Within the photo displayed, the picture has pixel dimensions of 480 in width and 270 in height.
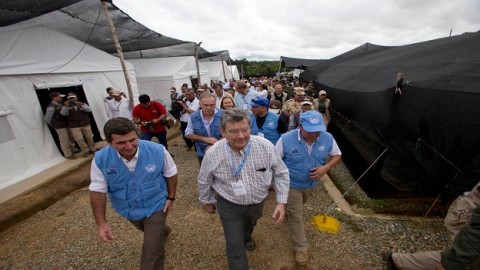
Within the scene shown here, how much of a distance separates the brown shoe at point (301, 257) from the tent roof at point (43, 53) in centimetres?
687

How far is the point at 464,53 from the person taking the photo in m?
3.41

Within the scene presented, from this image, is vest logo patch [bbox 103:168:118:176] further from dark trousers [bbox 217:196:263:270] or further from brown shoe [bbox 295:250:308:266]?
brown shoe [bbox 295:250:308:266]

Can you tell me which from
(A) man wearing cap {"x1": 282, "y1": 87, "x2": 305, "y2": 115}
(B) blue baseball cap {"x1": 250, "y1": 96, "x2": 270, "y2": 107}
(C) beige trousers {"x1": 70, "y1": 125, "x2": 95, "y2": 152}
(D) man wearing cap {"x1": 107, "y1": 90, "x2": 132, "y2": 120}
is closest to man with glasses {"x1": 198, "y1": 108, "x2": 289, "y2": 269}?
(B) blue baseball cap {"x1": 250, "y1": 96, "x2": 270, "y2": 107}

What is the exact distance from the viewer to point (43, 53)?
236 inches

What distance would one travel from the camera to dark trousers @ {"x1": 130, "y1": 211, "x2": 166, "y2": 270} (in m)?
2.09

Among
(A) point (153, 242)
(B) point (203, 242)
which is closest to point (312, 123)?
(A) point (153, 242)

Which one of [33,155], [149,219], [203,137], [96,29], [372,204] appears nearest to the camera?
[149,219]

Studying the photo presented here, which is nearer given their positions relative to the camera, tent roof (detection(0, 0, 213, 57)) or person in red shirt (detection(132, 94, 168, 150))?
tent roof (detection(0, 0, 213, 57))

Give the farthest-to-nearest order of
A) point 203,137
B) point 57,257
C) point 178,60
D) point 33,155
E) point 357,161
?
point 178,60, point 33,155, point 357,161, point 203,137, point 57,257

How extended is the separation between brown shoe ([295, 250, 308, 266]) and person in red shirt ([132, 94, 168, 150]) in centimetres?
380

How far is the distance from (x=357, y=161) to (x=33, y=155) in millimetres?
7676

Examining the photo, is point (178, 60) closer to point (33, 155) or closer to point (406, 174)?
point (33, 155)

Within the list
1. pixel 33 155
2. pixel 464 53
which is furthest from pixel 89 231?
A: pixel 464 53

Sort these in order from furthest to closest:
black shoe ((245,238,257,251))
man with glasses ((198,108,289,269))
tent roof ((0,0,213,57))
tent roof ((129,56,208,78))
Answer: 1. tent roof ((129,56,208,78))
2. tent roof ((0,0,213,57))
3. black shoe ((245,238,257,251))
4. man with glasses ((198,108,289,269))
